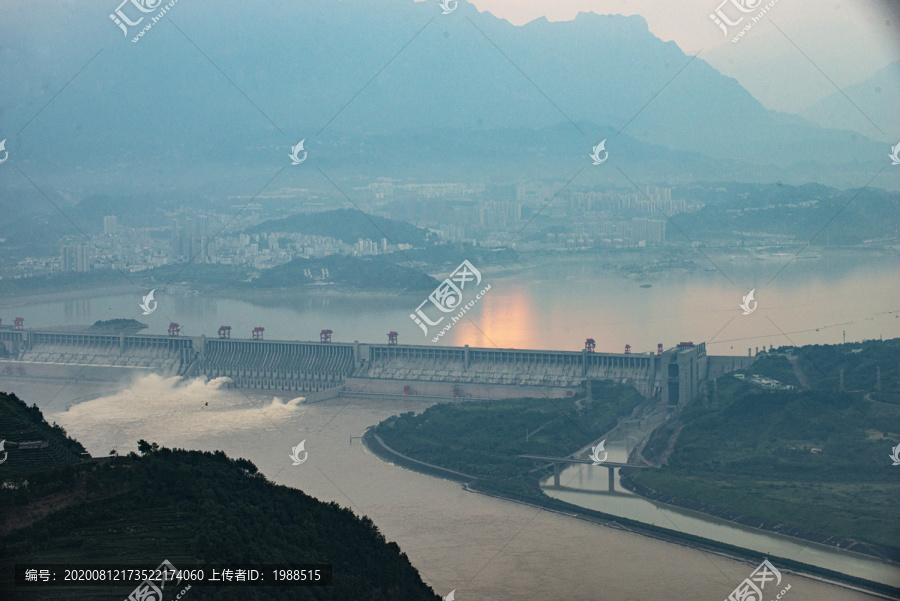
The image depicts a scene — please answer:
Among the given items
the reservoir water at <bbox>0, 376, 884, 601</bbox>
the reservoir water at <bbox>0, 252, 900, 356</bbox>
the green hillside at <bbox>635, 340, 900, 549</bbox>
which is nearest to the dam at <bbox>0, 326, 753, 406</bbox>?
the reservoir water at <bbox>0, 376, 884, 601</bbox>

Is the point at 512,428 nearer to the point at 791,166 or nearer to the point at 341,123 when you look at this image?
the point at 791,166

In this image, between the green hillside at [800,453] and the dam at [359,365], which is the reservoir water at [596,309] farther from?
the green hillside at [800,453]

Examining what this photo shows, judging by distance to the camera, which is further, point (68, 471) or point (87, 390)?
point (87, 390)

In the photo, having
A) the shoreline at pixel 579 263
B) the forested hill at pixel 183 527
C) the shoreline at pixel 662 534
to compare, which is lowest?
the shoreline at pixel 662 534

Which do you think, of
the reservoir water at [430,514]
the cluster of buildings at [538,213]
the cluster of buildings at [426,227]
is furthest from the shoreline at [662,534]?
the cluster of buildings at [538,213]

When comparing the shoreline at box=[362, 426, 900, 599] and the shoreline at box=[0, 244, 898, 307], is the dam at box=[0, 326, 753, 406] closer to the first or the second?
the shoreline at box=[362, 426, 900, 599]

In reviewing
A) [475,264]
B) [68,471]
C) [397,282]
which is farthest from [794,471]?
[475,264]
